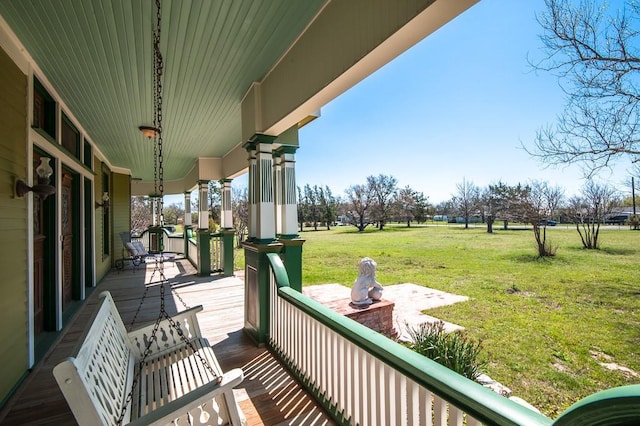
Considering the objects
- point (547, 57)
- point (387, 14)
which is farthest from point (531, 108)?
point (387, 14)

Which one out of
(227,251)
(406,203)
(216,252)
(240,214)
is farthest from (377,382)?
(406,203)

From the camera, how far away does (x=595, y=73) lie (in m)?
4.59

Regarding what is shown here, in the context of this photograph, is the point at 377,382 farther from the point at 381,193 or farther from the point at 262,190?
the point at 381,193

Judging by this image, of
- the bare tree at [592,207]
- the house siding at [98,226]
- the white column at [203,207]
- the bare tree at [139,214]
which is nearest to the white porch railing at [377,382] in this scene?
the house siding at [98,226]

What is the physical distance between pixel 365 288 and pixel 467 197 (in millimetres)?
27930

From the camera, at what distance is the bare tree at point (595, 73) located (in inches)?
165

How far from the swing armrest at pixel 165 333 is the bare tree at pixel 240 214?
496 inches

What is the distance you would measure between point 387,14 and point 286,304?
2347 millimetres

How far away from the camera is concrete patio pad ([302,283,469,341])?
460 cm

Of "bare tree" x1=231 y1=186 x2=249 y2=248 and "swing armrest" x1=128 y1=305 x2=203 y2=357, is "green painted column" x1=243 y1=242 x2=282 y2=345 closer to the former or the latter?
"swing armrest" x1=128 y1=305 x2=203 y2=357

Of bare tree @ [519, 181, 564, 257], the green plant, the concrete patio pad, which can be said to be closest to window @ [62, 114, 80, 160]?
the concrete patio pad

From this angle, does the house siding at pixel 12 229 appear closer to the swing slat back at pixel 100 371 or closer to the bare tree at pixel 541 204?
the swing slat back at pixel 100 371

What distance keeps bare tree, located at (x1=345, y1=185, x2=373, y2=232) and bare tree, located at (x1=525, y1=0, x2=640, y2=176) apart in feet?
79.5

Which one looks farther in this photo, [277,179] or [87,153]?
[87,153]
